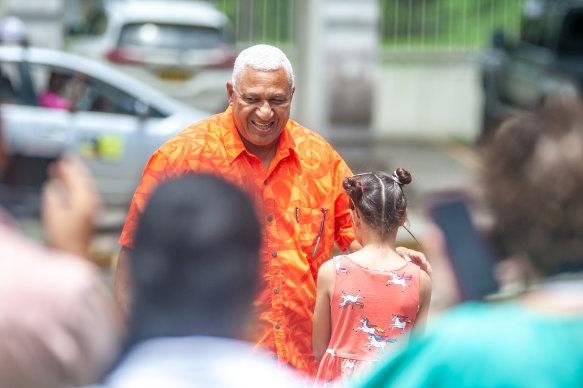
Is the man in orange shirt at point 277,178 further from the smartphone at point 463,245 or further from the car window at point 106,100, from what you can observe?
the car window at point 106,100

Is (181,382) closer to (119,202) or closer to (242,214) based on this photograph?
(242,214)

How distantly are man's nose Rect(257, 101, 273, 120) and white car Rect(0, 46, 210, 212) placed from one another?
245 inches

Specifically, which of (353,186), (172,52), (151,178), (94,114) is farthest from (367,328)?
(172,52)

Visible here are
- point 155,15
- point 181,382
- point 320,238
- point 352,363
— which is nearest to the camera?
point 181,382

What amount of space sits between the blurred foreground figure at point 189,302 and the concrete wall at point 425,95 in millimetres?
15879

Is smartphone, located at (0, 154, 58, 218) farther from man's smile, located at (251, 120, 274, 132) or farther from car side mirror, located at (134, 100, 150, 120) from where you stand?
car side mirror, located at (134, 100, 150, 120)

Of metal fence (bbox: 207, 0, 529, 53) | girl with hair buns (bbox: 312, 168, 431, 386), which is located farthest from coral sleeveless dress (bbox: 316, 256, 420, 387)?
metal fence (bbox: 207, 0, 529, 53)

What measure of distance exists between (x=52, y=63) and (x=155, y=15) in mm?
3616

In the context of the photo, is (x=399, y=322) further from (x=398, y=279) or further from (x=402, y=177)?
(x=402, y=177)

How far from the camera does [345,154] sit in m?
13.4

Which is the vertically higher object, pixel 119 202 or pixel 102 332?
pixel 102 332

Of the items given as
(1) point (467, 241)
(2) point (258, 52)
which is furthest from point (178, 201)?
(2) point (258, 52)

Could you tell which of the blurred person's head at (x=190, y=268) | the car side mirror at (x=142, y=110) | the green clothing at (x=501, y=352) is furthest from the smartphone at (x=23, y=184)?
the car side mirror at (x=142, y=110)

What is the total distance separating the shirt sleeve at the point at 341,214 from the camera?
3787mm
